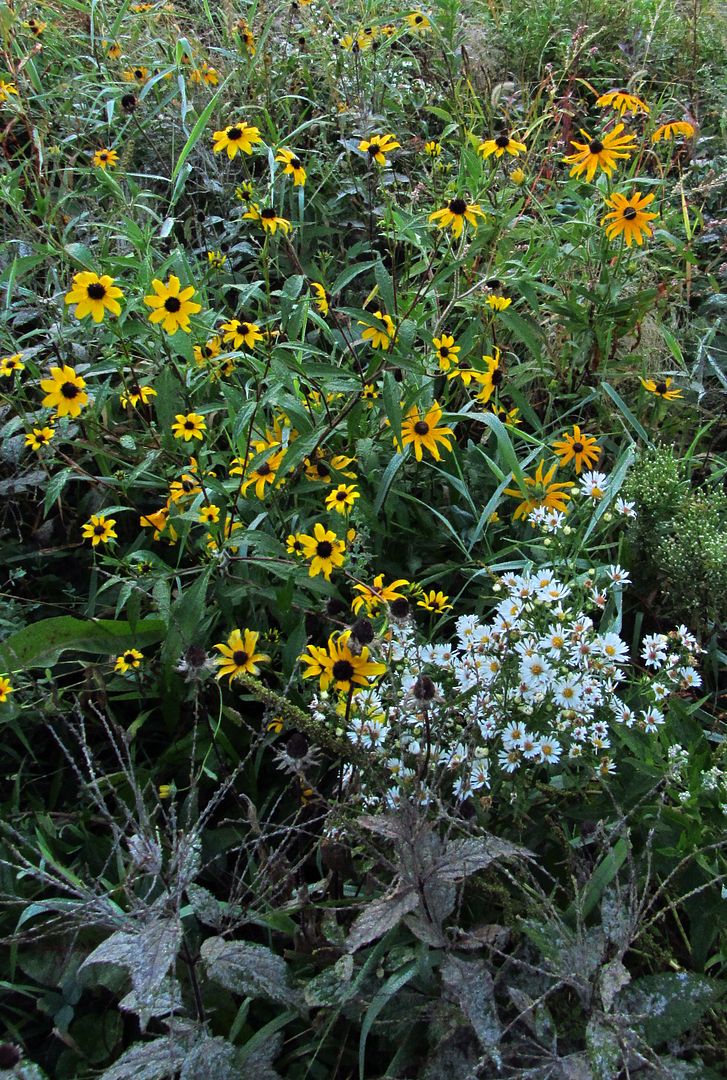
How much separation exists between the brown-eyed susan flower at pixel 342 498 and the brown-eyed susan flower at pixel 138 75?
196 centimetres

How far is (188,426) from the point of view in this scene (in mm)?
1843

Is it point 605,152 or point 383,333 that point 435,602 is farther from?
point 605,152

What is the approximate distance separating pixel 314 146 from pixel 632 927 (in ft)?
9.43

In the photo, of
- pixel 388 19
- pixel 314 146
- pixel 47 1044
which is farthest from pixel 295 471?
pixel 388 19

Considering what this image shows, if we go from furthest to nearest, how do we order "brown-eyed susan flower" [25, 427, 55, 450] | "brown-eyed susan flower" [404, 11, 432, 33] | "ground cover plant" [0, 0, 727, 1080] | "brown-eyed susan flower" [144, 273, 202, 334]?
"brown-eyed susan flower" [404, 11, 432, 33], "brown-eyed susan flower" [25, 427, 55, 450], "brown-eyed susan flower" [144, 273, 202, 334], "ground cover plant" [0, 0, 727, 1080]

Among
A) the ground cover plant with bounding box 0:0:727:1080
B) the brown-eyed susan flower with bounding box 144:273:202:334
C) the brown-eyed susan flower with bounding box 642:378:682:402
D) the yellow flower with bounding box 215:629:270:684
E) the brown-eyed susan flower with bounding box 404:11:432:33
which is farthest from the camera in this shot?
the brown-eyed susan flower with bounding box 404:11:432:33

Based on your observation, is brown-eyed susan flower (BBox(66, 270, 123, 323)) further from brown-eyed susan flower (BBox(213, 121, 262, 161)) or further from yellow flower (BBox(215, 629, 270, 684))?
yellow flower (BBox(215, 629, 270, 684))

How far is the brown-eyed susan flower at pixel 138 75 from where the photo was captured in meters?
2.91

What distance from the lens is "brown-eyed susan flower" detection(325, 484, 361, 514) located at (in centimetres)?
167

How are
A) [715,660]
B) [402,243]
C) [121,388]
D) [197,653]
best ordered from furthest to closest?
[402,243]
[121,388]
[715,660]
[197,653]

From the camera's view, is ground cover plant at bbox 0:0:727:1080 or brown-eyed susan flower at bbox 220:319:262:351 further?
brown-eyed susan flower at bbox 220:319:262:351

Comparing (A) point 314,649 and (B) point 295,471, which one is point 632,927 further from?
(B) point 295,471

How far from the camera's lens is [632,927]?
39.6 inches

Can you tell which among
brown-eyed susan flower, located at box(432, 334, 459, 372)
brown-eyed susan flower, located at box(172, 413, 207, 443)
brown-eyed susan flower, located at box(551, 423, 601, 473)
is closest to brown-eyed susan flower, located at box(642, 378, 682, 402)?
brown-eyed susan flower, located at box(551, 423, 601, 473)
